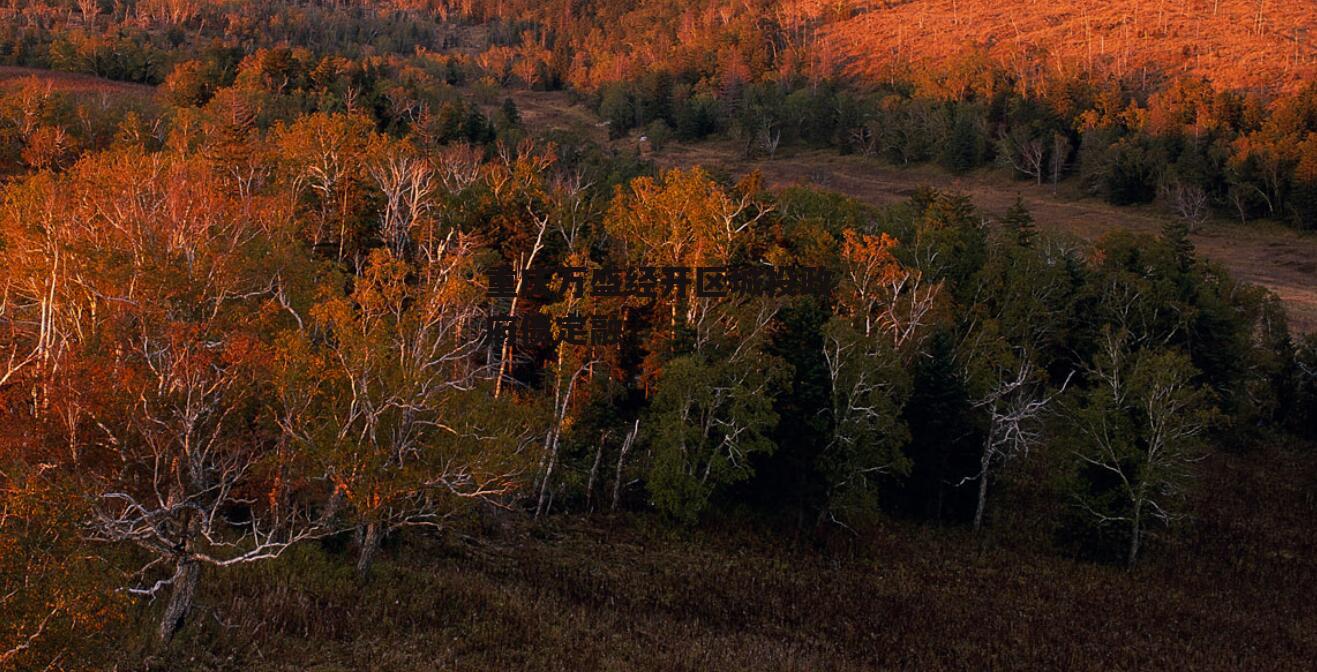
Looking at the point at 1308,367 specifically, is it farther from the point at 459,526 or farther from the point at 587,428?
the point at 459,526

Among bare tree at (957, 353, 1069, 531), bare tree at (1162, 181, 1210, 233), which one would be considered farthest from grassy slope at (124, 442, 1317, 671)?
bare tree at (1162, 181, 1210, 233)

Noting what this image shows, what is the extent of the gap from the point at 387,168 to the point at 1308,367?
64710mm

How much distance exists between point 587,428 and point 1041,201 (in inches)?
4118

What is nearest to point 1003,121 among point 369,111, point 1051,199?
point 1051,199

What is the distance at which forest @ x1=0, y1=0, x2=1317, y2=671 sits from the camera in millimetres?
22312

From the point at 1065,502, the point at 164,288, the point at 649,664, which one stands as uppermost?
the point at 164,288

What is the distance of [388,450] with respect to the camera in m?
26.6

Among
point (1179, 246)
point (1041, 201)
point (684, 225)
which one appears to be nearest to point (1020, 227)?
point (1179, 246)

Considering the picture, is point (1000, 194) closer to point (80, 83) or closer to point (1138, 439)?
point (1138, 439)

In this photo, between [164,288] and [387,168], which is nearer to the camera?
[164,288]

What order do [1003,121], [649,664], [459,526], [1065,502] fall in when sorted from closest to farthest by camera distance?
[649,664]
[459,526]
[1065,502]
[1003,121]

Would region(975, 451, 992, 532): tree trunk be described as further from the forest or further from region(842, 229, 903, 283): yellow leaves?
region(842, 229, 903, 283): yellow leaves

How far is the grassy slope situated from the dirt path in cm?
4958

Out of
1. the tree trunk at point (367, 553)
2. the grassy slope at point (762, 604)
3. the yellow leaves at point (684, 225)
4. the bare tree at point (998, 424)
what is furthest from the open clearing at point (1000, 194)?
the tree trunk at point (367, 553)
